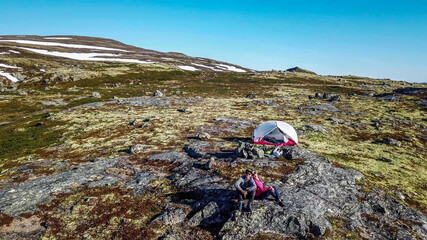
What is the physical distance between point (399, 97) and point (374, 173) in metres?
59.6

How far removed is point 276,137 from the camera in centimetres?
2880

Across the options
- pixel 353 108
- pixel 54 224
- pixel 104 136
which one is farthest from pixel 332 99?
pixel 54 224

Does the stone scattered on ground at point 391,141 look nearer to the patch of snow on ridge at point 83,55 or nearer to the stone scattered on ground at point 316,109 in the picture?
the stone scattered on ground at point 316,109

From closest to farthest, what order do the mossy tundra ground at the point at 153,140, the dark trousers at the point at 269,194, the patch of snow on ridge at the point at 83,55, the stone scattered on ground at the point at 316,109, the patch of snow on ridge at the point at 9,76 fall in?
the dark trousers at the point at 269,194
the mossy tundra ground at the point at 153,140
the stone scattered on ground at the point at 316,109
the patch of snow on ridge at the point at 9,76
the patch of snow on ridge at the point at 83,55

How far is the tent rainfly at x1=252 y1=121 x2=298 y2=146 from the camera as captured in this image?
1103 inches

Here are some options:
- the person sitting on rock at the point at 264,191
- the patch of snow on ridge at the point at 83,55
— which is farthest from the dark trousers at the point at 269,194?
the patch of snow on ridge at the point at 83,55

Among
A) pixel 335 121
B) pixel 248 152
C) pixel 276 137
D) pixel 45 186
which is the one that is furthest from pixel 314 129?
pixel 45 186

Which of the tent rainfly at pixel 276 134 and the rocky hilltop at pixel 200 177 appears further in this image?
the tent rainfly at pixel 276 134

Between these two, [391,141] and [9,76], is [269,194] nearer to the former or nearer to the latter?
[391,141]

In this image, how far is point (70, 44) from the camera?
18700 centimetres

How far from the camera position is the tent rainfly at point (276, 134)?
1103 inches

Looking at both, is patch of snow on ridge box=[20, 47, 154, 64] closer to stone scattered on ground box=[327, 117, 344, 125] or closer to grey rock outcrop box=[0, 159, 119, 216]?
stone scattered on ground box=[327, 117, 344, 125]

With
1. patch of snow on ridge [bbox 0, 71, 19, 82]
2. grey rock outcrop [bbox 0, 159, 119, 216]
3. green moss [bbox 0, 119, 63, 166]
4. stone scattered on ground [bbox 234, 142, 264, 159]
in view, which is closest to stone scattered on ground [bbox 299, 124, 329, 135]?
stone scattered on ground [bbox 234, 142, 264, 159]

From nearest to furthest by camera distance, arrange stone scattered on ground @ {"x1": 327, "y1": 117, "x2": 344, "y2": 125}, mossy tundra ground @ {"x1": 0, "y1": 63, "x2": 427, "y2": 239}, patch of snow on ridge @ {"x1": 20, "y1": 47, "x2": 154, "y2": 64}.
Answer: mossy tundra ground @ {"x1": 0, "y1": 63, "x2": 427, "y2": 239} → stone scattered on ground @ {"x1": 327, "y1": 117, "x2": 344, "y2": 125} → patch of snow on ridge @ {"x1": 20, "y1": 47, "x2": 154, "y2": 64}
